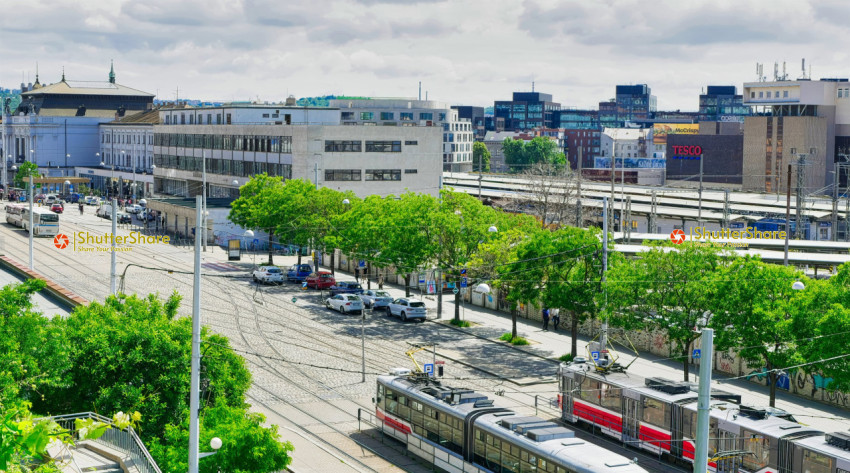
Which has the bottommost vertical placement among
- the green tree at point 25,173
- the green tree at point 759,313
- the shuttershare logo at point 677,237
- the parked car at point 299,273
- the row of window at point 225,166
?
the parked car at point 299,273

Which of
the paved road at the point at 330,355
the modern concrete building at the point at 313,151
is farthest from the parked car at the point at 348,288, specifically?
the modern concrete building at the point at 313,151

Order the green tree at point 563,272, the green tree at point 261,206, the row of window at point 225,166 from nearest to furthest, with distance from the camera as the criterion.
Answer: the green tree at point 563,272 → the green tree at point 261,206 → the row of window at point 225,166

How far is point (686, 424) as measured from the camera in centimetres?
3300

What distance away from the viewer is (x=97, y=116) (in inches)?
7165

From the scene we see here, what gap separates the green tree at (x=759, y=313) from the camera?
127 ft

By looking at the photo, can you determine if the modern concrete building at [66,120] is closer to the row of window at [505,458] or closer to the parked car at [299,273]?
the parked car at [299,273]

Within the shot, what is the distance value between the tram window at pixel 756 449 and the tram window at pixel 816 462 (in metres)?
1.33

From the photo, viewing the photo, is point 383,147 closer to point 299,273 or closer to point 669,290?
point 299,273

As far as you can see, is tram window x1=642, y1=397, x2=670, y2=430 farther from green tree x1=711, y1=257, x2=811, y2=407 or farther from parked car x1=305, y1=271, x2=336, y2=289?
parked car x1=305, y1=271, x2=336, y2=289

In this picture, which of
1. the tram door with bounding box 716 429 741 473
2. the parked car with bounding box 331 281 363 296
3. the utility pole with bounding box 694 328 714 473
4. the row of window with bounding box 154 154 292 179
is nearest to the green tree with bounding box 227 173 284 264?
the parked car with bounding box 331 281 363 296

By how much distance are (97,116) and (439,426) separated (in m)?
163

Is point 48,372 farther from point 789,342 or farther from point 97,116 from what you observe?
point 97,116

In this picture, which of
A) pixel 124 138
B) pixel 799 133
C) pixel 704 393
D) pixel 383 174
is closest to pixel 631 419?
pixel 704 393

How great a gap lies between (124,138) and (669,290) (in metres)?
138
